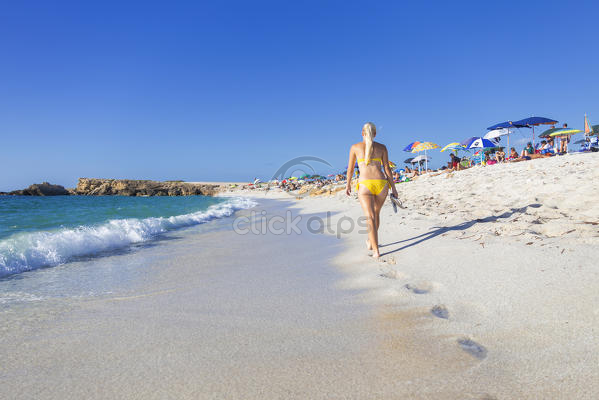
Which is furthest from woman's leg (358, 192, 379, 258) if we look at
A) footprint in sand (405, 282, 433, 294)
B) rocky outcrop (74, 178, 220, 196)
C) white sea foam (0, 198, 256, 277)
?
rocky outcrop (74, 178, 220, 196)

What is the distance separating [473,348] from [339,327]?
2.43 feet

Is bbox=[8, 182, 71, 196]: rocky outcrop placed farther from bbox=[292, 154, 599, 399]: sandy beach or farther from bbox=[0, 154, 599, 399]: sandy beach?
bbox=[292, 154, 599, 399]: sandy beach

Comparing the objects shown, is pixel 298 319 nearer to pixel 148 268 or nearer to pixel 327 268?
pixel 327 268

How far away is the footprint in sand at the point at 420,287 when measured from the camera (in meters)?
2.47

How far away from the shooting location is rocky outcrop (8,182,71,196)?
208 feet

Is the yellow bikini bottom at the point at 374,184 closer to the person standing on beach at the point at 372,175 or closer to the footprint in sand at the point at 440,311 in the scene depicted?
the person standing on beach at the point at 372,175

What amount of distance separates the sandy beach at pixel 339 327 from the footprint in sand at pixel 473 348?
0.4 inches

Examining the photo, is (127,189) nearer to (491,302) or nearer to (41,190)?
(41,190)

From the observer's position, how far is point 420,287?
8.39 ft

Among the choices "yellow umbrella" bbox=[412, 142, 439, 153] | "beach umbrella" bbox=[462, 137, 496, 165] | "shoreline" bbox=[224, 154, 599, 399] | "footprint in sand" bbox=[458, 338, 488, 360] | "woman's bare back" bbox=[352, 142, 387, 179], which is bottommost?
"footprint in sand" bbox=[458, 338, 488, 360]

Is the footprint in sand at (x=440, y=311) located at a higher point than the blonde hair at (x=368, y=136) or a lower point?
lower

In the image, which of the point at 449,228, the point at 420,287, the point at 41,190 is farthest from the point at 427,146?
the point at 41,190

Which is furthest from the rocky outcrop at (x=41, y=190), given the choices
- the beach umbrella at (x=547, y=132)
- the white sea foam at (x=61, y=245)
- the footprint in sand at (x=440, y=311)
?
the beach umbrella at (x=547, y=132)

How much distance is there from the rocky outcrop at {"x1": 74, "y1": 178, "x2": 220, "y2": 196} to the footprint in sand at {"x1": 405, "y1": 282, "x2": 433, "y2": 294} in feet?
236
